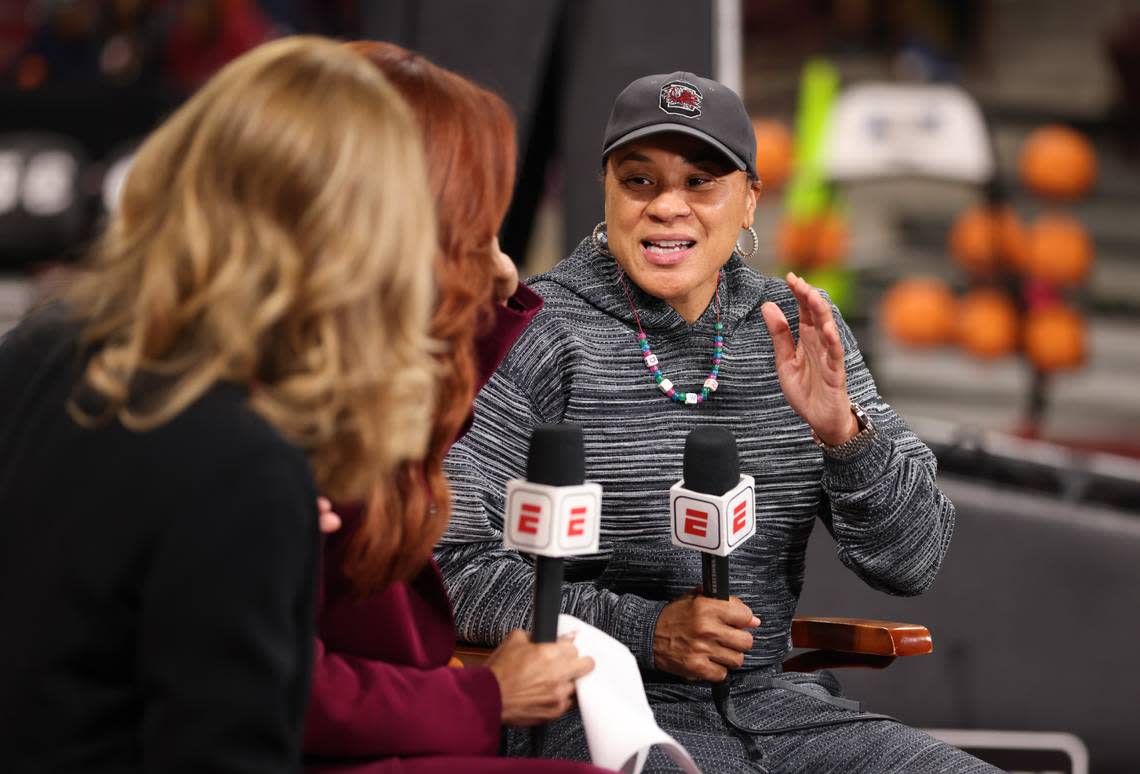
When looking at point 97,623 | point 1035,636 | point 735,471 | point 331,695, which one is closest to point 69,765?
point 97,623

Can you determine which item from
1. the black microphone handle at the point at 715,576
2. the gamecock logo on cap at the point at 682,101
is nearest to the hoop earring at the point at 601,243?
the gamecock logo on cap at the point at 682,101

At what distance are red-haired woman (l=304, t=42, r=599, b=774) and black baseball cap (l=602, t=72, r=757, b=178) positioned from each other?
1.28 feet

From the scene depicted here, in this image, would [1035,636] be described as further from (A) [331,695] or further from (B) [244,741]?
(B) [244,741]

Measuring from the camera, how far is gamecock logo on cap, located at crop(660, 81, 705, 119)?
187 centimetres

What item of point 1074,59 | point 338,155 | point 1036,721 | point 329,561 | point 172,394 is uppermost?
point 1074,59

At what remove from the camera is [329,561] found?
4.60 feet

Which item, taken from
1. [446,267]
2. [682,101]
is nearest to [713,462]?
[446,267]

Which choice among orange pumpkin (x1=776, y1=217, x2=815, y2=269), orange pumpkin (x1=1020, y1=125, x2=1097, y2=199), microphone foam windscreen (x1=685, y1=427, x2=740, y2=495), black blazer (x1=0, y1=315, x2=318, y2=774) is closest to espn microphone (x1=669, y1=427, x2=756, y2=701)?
microphone foam windscreen (x1=685, y1=427, x2=740, y2=495)

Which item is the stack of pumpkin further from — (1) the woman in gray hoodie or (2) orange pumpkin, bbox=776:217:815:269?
(1) the woman in gray hoodie

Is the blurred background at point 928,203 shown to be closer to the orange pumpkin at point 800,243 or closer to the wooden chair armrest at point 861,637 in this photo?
the orange pumpkin at point 800,243

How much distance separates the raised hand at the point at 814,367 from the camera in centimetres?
175

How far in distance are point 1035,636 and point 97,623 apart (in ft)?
7.58

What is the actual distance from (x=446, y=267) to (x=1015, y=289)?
540 cm

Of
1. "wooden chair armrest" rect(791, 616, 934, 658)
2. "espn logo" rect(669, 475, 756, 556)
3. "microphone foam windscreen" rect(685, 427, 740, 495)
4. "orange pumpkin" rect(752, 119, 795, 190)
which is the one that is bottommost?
"wooden chair armrest" rect(791, 616, 934, 658)
